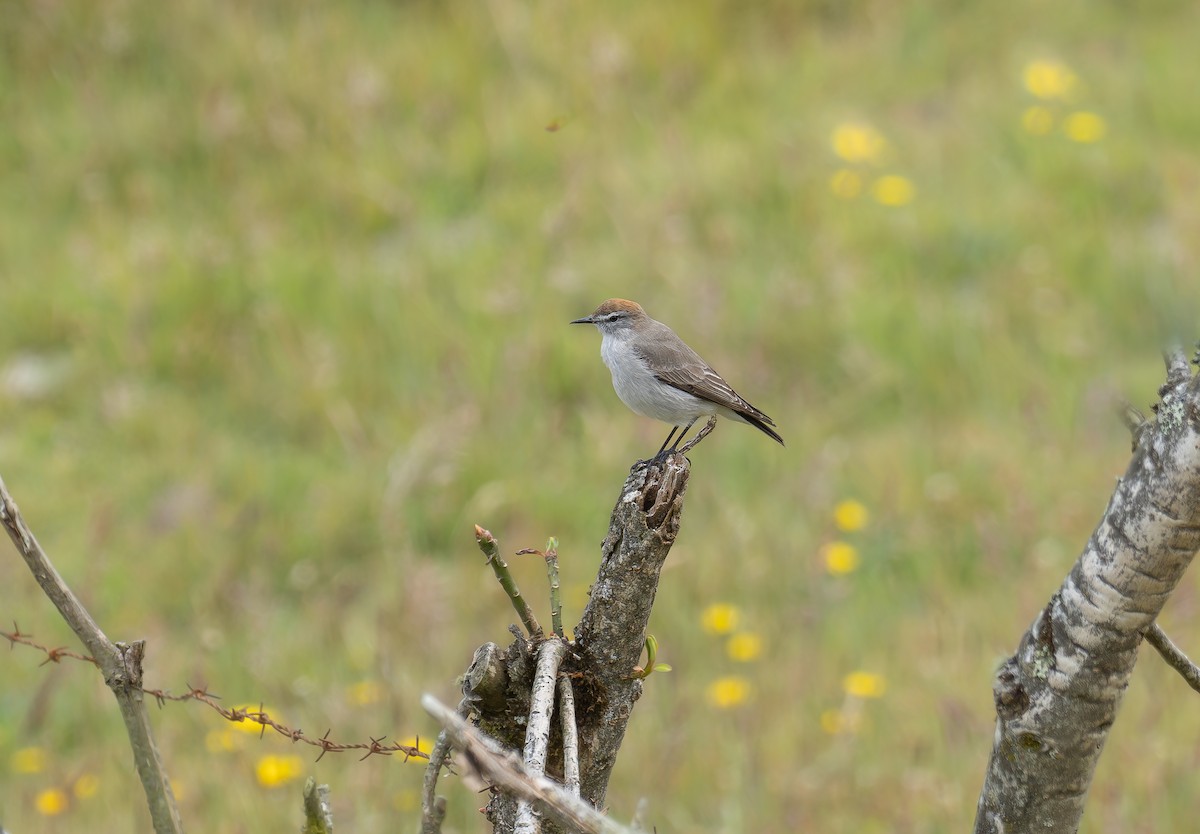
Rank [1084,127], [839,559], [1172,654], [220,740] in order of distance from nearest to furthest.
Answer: [1172,654] < [220,740] < [839,559] < [1084,127]

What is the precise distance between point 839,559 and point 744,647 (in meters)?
0.81

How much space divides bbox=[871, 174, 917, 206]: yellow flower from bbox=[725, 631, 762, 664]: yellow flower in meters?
4.07

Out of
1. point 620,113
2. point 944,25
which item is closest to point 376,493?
point 620,113

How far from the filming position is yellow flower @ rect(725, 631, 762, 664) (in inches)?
247

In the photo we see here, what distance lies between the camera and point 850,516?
23.6 feet

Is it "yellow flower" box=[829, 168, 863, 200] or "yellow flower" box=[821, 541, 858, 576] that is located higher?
"yellow flower" box=[829, 168, 863, 200]

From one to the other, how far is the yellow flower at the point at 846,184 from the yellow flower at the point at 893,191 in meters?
0.13

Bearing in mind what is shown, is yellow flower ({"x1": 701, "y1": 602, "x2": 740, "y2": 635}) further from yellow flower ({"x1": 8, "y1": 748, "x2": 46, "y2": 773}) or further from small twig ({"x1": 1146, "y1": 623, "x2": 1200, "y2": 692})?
small twig ({"x1": 1146, "y1": 623, "x2": 1200, "y2": 692})

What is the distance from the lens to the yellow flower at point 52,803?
17.0 feet

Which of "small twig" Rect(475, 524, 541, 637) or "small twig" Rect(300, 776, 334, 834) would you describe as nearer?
"small twig" Rect(300, 776, 334, 834)

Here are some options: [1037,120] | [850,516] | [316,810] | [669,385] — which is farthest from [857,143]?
[316,810]

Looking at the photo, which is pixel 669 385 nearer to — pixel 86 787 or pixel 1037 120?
pixel 86 787

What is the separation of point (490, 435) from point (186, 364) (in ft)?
6.87

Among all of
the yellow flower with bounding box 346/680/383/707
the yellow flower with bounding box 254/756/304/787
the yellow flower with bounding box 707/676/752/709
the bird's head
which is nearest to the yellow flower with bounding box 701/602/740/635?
the yellow flower with bounding box 707/676/752/709
